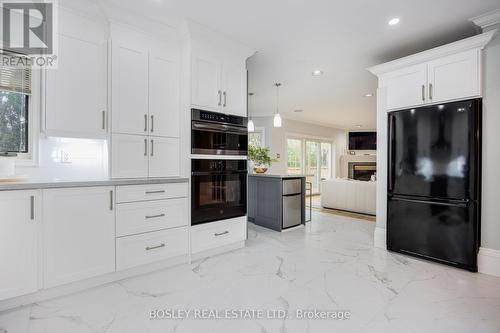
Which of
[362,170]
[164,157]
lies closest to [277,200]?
[164,157]

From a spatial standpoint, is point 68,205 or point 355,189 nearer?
point 68,205

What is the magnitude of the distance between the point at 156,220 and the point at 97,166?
84 cm

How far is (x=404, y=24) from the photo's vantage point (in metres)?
2.61

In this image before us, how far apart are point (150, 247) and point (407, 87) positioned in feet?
10.8

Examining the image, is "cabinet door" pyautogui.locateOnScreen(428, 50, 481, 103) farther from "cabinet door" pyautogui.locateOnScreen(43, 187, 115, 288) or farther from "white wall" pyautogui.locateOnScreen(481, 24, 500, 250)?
"cabinet door" pyautogui.locateOnScreen(43, 187, 115, 288)

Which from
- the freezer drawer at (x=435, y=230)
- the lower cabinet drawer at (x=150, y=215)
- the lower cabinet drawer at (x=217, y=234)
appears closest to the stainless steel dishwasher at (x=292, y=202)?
the lower cabinet drawer at (x=217, y=234)

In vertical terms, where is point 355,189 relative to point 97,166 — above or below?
below

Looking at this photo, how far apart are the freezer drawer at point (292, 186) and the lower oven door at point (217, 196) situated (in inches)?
43.6

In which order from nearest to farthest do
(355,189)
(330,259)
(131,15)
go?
1. (131,15)
2. (330,259)
3. (355,189)

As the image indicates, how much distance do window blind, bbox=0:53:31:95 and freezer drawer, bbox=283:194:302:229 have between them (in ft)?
11.2

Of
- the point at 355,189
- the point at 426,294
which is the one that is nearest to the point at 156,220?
the point at 426,294

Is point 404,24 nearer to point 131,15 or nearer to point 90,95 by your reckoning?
point 131,15

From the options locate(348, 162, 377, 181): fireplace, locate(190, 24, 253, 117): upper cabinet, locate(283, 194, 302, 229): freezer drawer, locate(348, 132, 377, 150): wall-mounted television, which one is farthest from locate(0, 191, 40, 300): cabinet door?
locate(348, 132, 377, 150): wall-mounted television

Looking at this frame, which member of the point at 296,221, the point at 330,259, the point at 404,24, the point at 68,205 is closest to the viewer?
the point at 68,205
